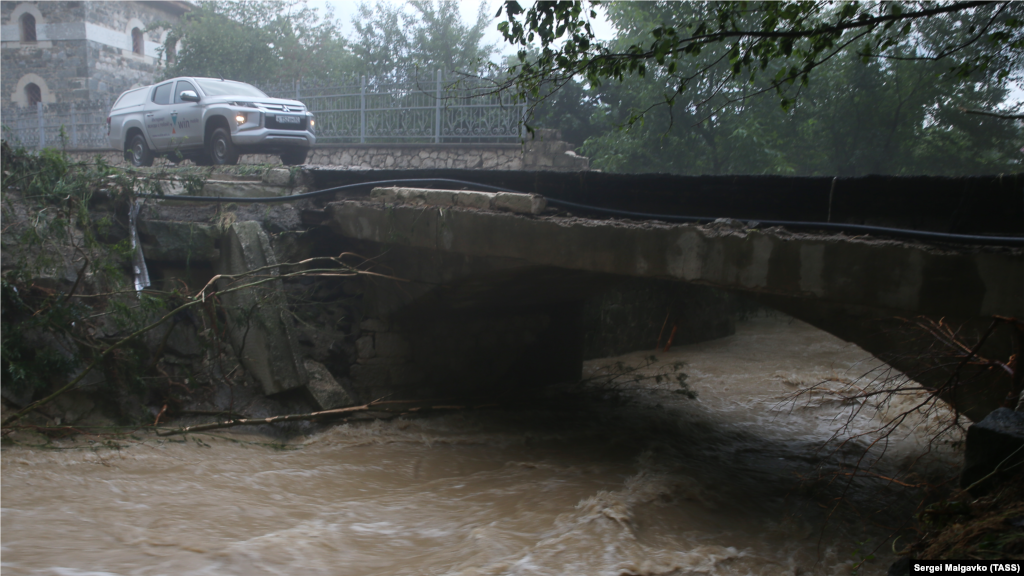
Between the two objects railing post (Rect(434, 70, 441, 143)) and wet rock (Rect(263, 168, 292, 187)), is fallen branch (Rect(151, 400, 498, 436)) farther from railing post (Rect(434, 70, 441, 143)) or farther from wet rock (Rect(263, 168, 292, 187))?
railing post (Rect(434, 70, 441, 143))

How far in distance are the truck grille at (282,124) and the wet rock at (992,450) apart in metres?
9.55

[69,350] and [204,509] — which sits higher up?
[69,350]

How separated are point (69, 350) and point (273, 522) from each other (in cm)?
284

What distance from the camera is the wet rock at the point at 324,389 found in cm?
604

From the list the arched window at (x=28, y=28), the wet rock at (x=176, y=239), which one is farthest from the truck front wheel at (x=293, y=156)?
the arched window at (x=28, y=28)

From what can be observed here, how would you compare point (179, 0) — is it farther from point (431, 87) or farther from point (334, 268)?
point (334, 268)

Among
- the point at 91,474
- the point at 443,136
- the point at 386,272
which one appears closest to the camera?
the point at 91,474

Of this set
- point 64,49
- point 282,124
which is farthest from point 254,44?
point 282,124

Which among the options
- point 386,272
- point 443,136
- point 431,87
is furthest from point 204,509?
point 431,87

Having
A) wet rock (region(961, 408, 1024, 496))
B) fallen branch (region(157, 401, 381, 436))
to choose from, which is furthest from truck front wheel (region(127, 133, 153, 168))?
wet rock (region(961, 408, 1024, 496))

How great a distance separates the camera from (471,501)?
4.36 m

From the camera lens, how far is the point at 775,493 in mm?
4809

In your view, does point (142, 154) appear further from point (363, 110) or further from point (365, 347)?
point (365, 347)

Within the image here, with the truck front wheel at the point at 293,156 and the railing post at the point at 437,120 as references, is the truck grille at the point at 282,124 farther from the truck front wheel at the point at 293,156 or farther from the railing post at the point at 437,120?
the railing post at the point at 437,120
